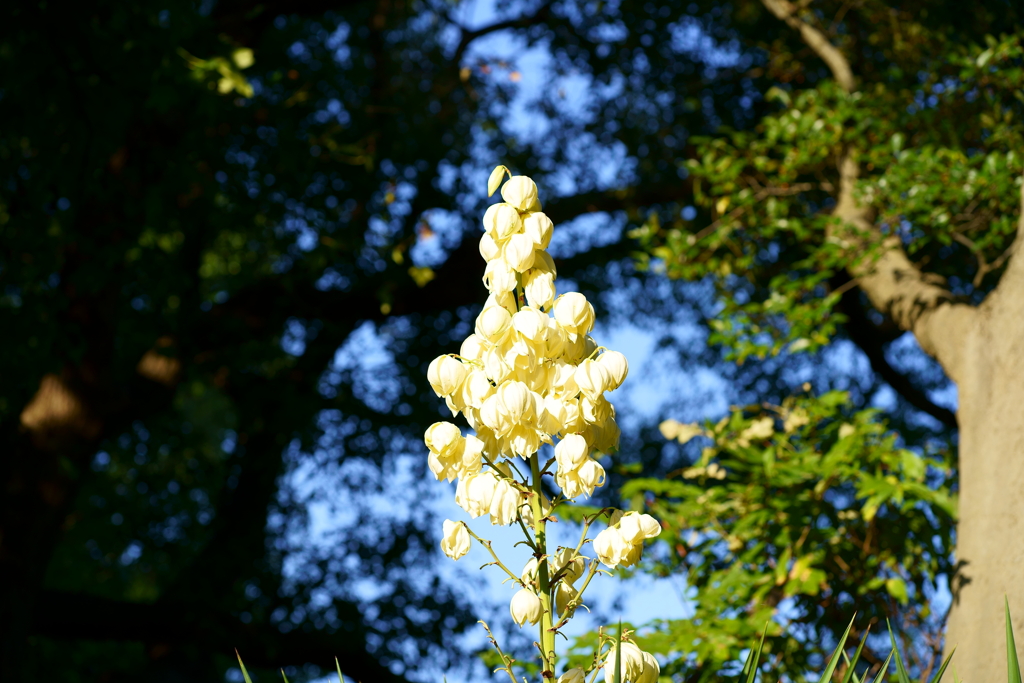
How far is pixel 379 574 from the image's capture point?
8570 millimetres

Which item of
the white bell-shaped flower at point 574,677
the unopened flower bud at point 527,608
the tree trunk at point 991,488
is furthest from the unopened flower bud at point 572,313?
the tree trunk at point 991,488

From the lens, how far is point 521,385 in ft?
4.58

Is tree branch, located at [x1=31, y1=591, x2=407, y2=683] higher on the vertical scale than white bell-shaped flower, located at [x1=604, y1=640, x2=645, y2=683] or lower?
higher

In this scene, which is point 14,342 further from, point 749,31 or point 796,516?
point 749,31

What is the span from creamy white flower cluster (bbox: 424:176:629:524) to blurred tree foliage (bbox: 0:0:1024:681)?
224cm

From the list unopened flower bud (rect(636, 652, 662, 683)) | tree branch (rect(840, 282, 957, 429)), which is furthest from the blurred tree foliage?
unopened flower bud (rect(636, 652, 662, 683))

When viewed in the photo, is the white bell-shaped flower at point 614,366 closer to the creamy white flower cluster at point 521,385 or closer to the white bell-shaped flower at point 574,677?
the creamy white flower cluster at point 521,385

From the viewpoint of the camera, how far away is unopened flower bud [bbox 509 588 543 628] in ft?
4.50

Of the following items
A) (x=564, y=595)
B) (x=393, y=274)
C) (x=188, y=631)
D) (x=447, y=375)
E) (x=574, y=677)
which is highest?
(x=393, y=274)

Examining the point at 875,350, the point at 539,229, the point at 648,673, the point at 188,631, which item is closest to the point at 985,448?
the point at 648,673

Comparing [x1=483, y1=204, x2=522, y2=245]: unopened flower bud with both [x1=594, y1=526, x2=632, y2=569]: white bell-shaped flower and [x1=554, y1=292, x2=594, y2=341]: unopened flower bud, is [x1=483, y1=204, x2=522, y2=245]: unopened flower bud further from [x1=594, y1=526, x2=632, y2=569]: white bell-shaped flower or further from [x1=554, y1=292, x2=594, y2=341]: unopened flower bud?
[x1=594, y1=526, x2=632, y2=569]: white bell-shaped flower

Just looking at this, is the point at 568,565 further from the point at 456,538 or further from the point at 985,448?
the point at 985,448

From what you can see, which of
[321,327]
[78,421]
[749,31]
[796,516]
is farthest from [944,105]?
[78,421]

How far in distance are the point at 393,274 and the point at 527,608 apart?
585cm
